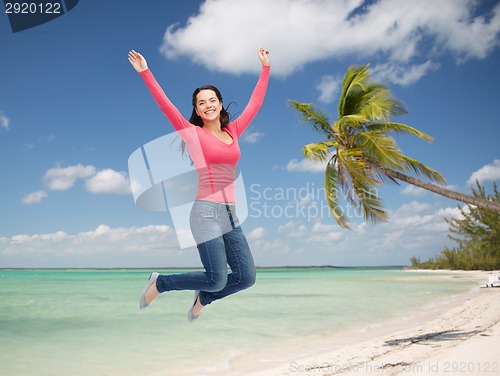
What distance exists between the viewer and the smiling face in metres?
2.94

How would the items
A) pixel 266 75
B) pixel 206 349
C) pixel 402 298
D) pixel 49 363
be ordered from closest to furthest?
pixel 266 75, pixel 49 363, pixel 206 349, pixel 402 298

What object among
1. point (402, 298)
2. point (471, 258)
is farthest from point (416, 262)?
point (402, 298)

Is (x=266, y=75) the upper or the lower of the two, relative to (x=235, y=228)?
upper

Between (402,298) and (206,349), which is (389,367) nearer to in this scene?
(206,349)

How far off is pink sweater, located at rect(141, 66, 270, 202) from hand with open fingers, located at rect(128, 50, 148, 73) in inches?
1.1

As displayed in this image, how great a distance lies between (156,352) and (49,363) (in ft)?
7.20

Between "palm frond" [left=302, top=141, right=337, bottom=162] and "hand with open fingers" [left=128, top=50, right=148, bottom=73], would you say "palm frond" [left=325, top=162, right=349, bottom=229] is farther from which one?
"hand with open fingers" [left=128, top=50, right=148, bottom=73]

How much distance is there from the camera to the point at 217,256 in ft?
8.80

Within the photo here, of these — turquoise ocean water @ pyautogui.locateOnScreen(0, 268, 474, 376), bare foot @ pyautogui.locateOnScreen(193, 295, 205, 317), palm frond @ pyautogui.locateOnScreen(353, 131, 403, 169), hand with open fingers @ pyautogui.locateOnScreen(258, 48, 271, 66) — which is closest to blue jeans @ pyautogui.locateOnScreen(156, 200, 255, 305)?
bare foot @ pyautogui.locateOnScreen(193, 295, 205, 317)

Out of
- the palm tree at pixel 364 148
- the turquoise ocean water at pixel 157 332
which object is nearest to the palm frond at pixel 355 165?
the palm tree at pixel 364 148

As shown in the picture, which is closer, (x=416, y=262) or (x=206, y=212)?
Answer: (x=206, y=212)

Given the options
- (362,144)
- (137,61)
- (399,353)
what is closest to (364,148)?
(362,144)

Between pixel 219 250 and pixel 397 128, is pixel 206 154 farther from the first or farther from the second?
pixel 397 128

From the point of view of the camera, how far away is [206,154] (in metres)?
2.79
